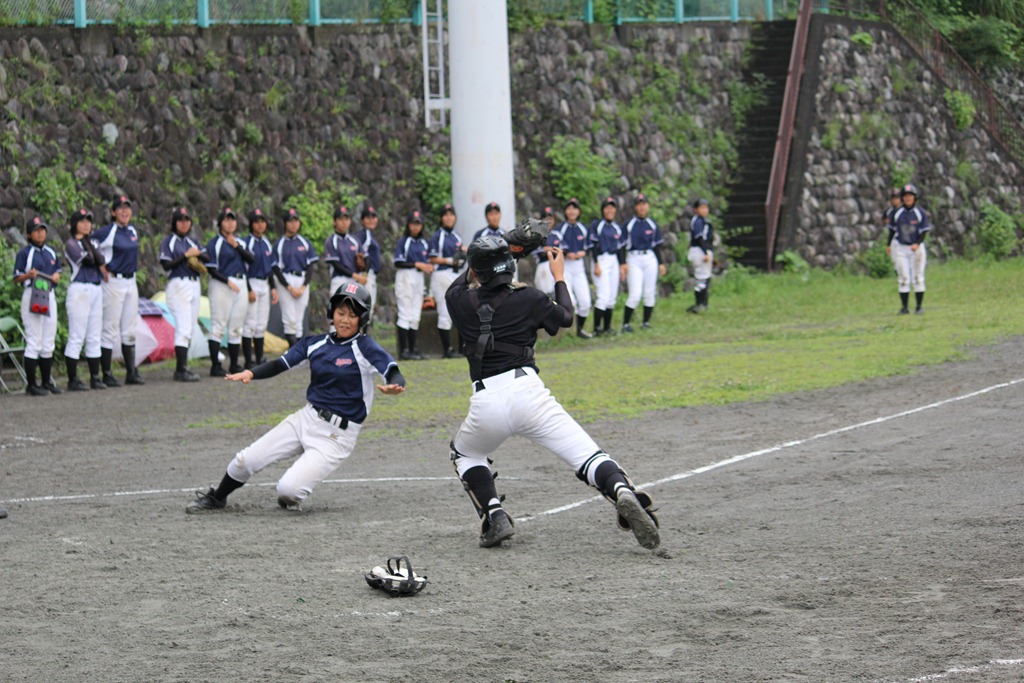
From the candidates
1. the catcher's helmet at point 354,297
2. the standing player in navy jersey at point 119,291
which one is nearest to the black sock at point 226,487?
the catcher's helmet at point 354,297

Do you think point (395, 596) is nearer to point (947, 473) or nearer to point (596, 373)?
point (947, 473)

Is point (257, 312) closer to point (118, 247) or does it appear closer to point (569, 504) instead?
point (118, 247)

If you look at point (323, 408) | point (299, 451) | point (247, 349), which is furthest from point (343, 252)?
point (323, 408)

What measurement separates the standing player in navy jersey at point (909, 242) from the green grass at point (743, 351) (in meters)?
0.58

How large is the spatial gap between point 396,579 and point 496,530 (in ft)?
4.16

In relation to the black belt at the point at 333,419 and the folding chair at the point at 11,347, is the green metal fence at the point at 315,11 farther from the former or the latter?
the black belt at the point at 333,419

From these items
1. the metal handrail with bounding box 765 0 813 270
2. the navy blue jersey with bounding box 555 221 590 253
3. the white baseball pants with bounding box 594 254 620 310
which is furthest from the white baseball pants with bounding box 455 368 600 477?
the metal handrail with bounding box 765 0 813 270

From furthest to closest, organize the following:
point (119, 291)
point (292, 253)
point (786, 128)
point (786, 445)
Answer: point (786, 128) → point (292, 253) → point (119, 291) → point (786, 445)

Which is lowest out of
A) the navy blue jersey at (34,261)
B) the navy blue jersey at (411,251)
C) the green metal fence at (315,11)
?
the navy blue jersey at (411,251)

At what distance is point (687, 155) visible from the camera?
109ft

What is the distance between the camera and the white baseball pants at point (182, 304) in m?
20.1

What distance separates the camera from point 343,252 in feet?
72.3

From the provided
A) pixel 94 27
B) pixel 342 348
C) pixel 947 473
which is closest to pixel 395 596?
pixel 342 348

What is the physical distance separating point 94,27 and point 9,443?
35.3 feet
